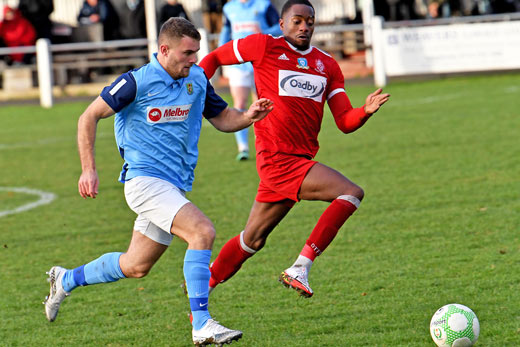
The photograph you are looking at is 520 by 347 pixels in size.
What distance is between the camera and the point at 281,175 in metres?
5.86

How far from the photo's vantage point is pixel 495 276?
20.4ft

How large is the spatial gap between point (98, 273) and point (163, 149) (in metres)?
0.95

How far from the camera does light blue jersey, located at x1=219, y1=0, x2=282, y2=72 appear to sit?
12.1 m

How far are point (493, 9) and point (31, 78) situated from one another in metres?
12.6

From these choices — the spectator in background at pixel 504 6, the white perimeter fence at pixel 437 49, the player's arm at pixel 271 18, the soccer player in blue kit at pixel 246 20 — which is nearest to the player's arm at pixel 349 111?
the soccer player in blue kit at pixel 246 20

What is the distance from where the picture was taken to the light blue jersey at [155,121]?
16.7ft

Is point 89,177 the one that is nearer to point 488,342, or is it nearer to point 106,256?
point 106,256

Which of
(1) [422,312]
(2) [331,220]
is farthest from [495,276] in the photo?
(2) [331,220]

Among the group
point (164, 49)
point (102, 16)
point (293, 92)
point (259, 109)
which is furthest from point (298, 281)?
point (102, 16)

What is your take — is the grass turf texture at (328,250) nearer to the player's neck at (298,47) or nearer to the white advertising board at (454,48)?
the player's neck at (298,47)

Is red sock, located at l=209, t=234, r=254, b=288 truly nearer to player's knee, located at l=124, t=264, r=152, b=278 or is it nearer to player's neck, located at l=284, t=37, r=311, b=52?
player's knee, located at l=124, t=264, r=152, b=278

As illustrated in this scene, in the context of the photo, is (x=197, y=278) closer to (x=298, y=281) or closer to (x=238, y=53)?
(x=298, y=281)

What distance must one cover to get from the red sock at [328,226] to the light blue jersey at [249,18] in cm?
664

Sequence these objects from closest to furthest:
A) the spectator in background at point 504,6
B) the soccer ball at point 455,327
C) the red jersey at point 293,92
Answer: the soccer ball at point 455,327 → the red jersey at point 293,92 → the spectator in background at point 504,6
